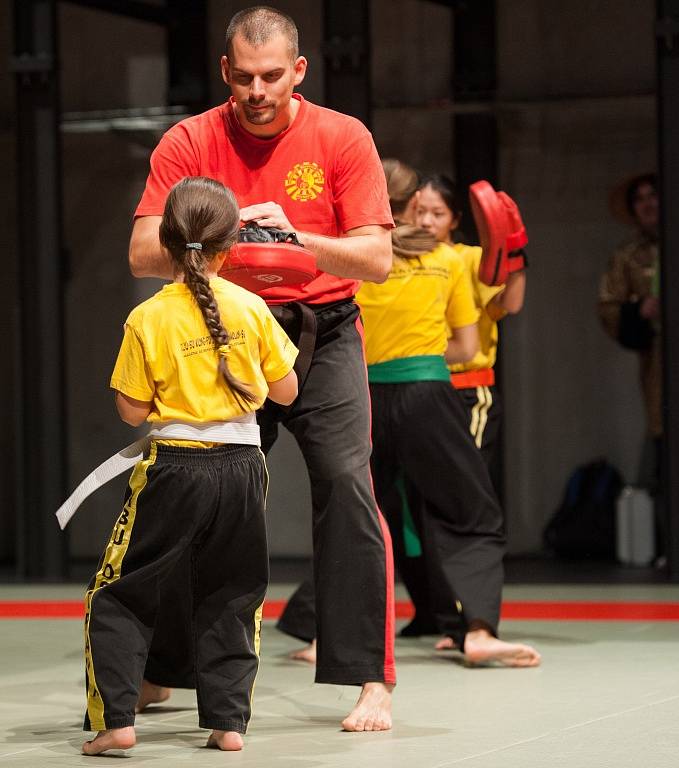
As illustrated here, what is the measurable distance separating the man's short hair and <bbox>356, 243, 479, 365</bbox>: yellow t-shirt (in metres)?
1.46

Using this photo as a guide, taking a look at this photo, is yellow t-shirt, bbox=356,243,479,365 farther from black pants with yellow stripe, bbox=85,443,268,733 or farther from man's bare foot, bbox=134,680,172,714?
black pants with yellow stripe, bbox=85,443,268,733

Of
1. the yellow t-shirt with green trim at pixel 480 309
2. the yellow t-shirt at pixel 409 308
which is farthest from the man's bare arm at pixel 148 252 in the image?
the yellow t-shirt with green trim at pixel 480 309

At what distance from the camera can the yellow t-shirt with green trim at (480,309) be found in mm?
5547

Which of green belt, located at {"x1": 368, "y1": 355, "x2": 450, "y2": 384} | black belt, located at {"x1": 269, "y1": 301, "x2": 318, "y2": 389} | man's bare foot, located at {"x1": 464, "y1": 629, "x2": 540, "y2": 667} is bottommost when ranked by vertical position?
man's bare foot, located at {"x1": 464, "y1": 629, "x2": 540, "y2": 667}

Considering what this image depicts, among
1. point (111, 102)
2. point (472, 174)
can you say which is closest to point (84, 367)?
point (111, 102)

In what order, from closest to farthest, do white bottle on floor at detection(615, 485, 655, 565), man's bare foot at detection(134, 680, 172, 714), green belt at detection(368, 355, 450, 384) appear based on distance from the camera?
1. man's bare foot at detection(134, 680, 172, 714)
2. green belt at detection(368, 355, 450, 384)
3. white bottle on floor at detection(615, 485, 655, 565)

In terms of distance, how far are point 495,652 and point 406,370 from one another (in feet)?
3.23

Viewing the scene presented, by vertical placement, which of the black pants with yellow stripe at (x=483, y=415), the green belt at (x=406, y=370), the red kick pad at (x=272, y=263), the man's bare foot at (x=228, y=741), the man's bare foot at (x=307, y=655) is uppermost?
the red kick pad at (x=272, y=263)

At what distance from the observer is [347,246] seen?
3734mm

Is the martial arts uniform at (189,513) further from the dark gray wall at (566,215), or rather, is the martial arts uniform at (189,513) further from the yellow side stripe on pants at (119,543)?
the dark gray wall at (566,215)

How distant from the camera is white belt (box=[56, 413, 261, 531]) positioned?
3.50 metres

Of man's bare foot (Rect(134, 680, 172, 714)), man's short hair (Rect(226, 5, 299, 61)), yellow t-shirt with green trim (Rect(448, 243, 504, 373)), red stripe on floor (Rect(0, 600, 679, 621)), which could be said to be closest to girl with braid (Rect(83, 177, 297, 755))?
man's short hair (Rect(226, 5, 299, 61))

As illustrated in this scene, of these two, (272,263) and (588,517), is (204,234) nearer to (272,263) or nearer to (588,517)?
(272,263)

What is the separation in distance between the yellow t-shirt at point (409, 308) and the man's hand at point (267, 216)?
151 centimetres
